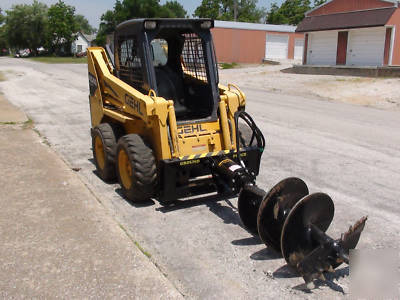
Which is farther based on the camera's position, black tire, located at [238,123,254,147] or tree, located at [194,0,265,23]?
tree, located at [194,0,265,23]

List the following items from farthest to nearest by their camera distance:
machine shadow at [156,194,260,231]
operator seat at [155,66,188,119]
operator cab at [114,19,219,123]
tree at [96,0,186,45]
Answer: tree at [96,0,186,45]
operator seat at [155,66,188,119]
operator cab at [114,19,219,123]
machine shadow at [156,194,260,231]

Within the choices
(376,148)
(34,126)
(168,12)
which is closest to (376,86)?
(376,148)

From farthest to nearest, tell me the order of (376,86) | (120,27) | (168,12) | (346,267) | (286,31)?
(168,12) < (286,31) < (376,86) < (120,27) < (346,267)

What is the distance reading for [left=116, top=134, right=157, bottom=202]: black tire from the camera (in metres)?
5.38

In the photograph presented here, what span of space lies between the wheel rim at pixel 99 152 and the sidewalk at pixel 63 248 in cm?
43

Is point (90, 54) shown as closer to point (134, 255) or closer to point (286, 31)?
point (134, 255)

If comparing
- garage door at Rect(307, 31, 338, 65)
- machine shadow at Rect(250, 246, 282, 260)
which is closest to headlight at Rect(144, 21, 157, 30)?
machine shadow at Rect(250, 246, 282, 260)

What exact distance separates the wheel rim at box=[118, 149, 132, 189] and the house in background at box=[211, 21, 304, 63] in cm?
3715

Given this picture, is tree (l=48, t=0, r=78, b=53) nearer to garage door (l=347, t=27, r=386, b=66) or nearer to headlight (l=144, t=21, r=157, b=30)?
garage door (l=347, t=27, r=386, b=66)

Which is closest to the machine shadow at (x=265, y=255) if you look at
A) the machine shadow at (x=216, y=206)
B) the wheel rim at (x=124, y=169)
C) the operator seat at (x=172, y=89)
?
the machine shadow at (x=216, y=206)

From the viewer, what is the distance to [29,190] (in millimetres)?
6176

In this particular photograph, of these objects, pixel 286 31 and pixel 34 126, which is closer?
pixel 34 126

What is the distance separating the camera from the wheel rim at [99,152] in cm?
676

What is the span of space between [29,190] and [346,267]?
14.4ft
